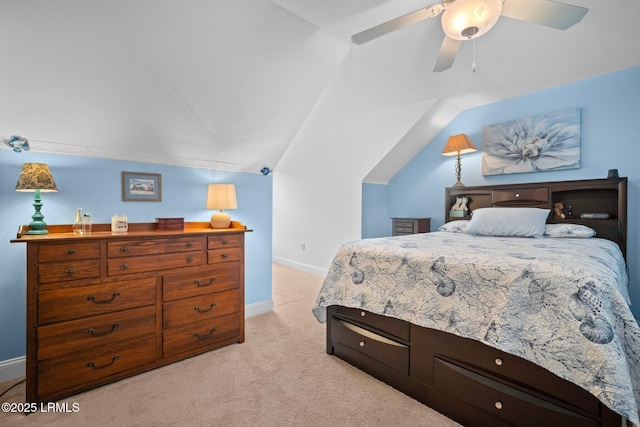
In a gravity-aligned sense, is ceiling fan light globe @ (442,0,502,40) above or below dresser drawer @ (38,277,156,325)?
above

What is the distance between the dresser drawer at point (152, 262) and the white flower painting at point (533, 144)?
351cm

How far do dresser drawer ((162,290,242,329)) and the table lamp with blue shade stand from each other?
0.96 m

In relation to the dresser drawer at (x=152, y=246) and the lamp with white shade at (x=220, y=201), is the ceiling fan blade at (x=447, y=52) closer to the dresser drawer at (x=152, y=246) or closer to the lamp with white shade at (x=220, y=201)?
the lamp with white shade at (x=220, y=201)

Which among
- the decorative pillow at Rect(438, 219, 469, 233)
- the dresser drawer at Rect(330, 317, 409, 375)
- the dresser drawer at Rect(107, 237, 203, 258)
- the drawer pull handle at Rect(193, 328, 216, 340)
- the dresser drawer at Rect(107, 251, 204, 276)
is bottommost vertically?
the drawer pull handle at Rect(193, 328, 216, 340)

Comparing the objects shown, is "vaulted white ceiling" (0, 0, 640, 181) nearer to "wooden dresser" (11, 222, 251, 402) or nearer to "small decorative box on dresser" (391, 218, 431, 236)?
"wooden dresser" (11, 222, 251, 402)

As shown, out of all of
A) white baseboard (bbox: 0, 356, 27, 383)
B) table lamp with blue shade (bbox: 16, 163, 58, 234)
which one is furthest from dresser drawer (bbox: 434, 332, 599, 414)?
white baseboard (bbox: 0, 356, 27, 383)

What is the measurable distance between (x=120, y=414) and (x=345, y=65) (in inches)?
133

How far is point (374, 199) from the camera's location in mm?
4664

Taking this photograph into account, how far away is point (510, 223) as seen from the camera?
9.53 feet

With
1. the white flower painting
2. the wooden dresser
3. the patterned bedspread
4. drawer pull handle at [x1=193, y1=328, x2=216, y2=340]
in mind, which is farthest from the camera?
the white flower painting

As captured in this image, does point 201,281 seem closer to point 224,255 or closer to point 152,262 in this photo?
point 224,255

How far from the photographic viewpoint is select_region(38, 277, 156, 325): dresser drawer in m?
1.80

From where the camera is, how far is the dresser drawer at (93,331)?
1.79 meters

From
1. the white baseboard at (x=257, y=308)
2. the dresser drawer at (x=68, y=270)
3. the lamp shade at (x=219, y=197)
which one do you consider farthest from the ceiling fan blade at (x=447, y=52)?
the white baseboard at (x=257, y=308)
